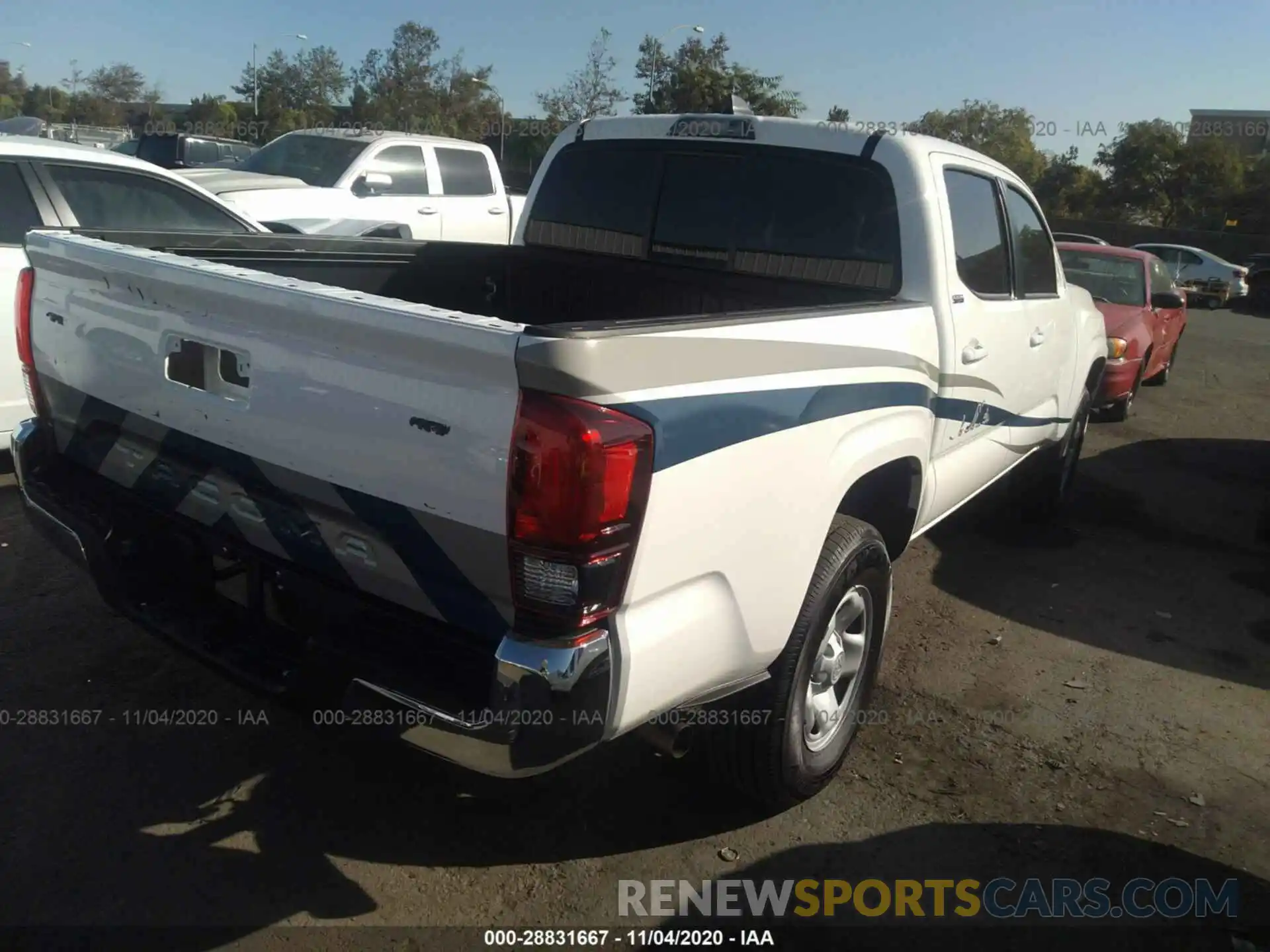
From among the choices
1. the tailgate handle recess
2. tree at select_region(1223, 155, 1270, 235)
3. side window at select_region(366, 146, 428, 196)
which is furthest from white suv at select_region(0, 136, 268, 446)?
tree at select_region(1223, 155, 1270, 235)

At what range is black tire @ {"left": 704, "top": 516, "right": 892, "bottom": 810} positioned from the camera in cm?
280

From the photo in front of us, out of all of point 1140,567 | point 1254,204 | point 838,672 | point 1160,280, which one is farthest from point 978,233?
point 1254,204

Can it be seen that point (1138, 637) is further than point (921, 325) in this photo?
Yes

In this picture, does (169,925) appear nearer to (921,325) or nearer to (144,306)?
(144,306)

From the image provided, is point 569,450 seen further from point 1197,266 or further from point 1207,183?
point 1207,183

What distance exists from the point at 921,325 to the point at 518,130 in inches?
1486

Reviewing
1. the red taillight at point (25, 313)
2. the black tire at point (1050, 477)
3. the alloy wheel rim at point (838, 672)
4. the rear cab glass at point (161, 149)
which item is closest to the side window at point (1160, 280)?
the black tire at point (1050, 477)

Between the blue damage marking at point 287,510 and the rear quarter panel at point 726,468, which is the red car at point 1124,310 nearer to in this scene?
the rear quarter panel at point 726,468

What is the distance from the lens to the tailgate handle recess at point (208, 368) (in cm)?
254

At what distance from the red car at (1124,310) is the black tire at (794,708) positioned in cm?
638

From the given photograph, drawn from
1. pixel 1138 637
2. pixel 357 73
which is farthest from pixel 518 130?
pixel 1138 637

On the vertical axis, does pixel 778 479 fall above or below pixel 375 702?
above

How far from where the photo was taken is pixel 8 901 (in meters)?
2.56

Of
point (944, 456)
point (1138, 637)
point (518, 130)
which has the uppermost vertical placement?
point (518, 130)
